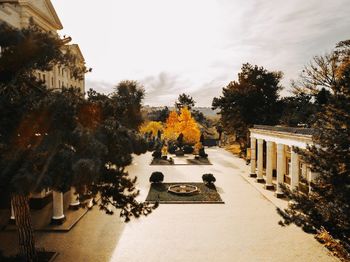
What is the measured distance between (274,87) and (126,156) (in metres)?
35.7

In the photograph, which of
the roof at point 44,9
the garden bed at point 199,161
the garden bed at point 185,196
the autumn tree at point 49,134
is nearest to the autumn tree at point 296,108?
the garden bed at point 199,161

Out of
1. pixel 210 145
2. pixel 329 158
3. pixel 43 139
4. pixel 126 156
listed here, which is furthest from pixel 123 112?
pixel 210 145

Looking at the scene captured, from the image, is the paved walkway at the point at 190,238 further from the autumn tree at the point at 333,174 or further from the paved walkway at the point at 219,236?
the autumn tree at the point at 333,174

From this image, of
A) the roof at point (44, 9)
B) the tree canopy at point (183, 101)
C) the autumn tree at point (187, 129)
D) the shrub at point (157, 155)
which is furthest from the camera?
the tree canopy at point (183, 101)

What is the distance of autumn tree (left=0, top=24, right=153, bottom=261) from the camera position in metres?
7.62

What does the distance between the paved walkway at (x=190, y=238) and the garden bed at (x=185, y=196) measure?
2.53ft

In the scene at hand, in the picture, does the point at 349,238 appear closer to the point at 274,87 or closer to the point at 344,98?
the point at 344,98

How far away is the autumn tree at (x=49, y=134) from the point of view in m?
7.62

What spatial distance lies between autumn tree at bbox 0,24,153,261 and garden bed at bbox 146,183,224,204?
10.8 meters

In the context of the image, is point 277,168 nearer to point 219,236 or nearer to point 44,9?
point 219,236

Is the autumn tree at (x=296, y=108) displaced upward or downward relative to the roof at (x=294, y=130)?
upward

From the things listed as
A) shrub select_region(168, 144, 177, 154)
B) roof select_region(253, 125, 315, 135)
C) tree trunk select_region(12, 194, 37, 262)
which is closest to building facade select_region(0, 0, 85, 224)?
tree trunk select_region(12, 194, 37, 262)

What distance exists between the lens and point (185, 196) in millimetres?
23016

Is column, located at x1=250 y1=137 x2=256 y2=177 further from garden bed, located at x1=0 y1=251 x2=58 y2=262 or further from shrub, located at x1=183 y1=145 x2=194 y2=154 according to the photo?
garden bed, located at x1=0 y1=251 x2=58 y2=262
